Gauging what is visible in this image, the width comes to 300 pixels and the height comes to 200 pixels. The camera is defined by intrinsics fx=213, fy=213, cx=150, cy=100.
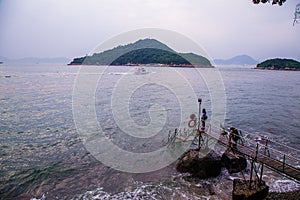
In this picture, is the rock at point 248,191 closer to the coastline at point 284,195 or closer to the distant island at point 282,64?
the coastline at point 284,195

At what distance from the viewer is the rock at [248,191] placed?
856 centimetres

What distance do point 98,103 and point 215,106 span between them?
17.7 meters

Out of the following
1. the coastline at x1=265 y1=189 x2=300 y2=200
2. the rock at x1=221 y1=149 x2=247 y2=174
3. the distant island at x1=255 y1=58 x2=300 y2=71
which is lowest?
the coastline at x1=265 y1=189 x2=300 y2=200

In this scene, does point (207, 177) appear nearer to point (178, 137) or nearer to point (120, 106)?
point (178, 137)

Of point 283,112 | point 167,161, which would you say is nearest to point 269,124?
point 283,112

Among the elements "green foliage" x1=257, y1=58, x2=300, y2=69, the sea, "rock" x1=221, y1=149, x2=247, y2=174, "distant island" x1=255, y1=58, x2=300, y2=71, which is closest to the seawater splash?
the sea

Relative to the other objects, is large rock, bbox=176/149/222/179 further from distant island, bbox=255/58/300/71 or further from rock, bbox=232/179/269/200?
distant island, bbox=255/58/300/71

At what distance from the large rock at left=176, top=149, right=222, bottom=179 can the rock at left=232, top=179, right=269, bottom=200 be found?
2.14 meters

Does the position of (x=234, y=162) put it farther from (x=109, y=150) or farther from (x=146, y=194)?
(x=109, y=150)

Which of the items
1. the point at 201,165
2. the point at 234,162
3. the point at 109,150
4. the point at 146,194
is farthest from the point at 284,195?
the point at 109,150

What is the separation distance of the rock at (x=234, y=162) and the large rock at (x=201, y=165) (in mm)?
674

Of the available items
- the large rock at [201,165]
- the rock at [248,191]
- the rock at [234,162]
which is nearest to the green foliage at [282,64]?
the rock at [234,162]

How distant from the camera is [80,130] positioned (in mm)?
19938

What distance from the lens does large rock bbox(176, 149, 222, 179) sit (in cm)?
1130
